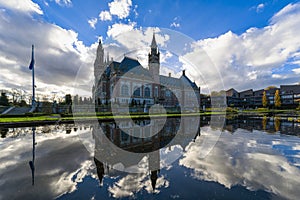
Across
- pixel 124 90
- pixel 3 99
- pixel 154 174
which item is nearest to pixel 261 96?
pixel 124 90

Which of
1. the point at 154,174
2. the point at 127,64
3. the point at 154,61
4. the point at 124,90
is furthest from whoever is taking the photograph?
the point at 154,61

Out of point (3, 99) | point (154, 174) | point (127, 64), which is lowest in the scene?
point (154, 174)

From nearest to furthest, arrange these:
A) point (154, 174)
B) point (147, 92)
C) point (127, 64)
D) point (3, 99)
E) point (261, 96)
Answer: point (154, 174) < point (3, 99) < point (127, 64) < point (147, 92) < point (261, 96)

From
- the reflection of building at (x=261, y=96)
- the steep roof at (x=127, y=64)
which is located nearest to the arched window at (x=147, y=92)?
the steep roof at (x=127, y=64)

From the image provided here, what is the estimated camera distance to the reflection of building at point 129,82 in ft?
142

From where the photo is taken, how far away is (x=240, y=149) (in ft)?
21.4

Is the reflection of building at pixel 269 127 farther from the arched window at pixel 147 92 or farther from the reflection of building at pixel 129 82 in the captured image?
the arched window at pixel 147 92

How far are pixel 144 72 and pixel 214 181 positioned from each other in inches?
1951

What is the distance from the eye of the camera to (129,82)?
151 feet

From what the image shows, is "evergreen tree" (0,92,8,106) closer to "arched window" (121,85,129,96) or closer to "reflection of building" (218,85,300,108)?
"arched window" (121,85,129,96)

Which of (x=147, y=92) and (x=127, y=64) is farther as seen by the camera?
(x=147, y=92)

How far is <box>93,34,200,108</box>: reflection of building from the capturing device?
43375 mm

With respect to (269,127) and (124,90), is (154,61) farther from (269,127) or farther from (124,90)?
(269,127)

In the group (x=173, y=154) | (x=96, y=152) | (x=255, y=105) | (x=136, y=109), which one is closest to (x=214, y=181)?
(x=173, y=154)
